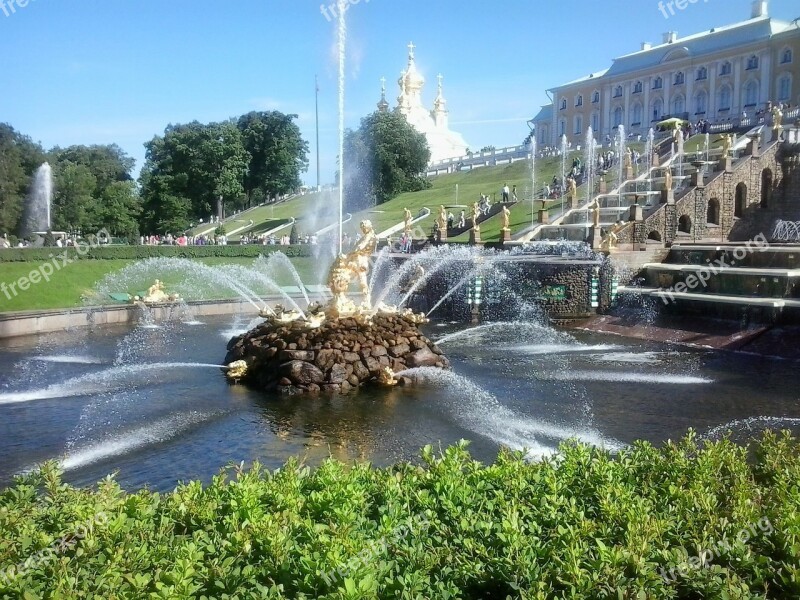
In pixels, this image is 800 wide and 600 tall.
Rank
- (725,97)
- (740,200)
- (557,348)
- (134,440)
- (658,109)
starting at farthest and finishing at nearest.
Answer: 1. (658,109)
2. (725,97)
3. (740,200)
4. (557,348)
5. (134,440)

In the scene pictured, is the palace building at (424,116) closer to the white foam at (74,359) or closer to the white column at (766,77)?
the white column at (766,77)

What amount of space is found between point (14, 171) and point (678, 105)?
188 feet

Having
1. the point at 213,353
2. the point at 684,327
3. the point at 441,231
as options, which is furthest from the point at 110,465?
the point at 441,231

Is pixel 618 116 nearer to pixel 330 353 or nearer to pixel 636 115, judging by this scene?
pixel 636 115

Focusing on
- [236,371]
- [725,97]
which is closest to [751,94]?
[725,97]

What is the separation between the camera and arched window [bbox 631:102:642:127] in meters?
72.7

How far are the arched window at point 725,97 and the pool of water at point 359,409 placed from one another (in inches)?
2116

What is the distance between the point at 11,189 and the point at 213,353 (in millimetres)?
41850

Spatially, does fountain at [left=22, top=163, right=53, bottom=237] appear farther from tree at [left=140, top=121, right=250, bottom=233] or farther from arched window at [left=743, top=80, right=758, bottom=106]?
arched window at [left=743, top=80, right=758, bottom=106]

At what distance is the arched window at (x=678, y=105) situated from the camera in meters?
68.3

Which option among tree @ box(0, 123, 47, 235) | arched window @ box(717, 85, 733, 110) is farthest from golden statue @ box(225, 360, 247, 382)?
arched window @ box(717, 85, 733, 110)

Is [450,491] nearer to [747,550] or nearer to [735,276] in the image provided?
[747,550]

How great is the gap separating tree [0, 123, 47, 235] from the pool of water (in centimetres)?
3776

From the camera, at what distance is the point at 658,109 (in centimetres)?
7100
